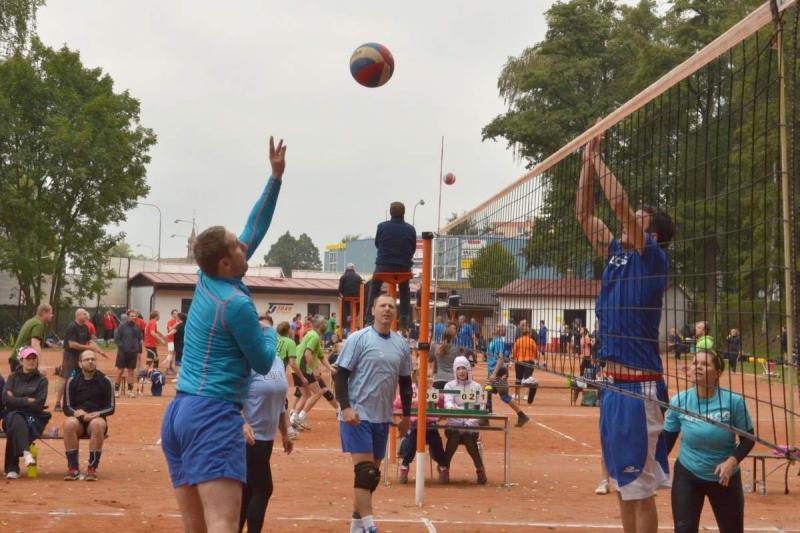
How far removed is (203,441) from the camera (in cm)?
516

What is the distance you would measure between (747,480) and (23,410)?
28.5 feet

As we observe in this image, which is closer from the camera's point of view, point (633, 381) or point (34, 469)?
point (633, 381)

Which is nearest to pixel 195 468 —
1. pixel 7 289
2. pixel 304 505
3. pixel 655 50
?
pixel 304 505

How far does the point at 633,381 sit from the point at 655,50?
48216 millimetres

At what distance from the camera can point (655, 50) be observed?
52.7m

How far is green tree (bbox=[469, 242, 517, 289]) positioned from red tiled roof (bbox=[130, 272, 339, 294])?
57144 mm

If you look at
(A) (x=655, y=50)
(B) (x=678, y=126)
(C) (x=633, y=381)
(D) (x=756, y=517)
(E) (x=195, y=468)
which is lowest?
(D) (x=756, y=517)

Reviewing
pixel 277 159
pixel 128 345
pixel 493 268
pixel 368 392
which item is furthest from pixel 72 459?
pixel 128 345

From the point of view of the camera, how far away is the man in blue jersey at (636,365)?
6668 mm

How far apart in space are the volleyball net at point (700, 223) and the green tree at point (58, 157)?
42096 millimetres

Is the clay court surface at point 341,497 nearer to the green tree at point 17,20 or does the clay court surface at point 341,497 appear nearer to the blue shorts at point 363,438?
the blue shorts at point 363,438

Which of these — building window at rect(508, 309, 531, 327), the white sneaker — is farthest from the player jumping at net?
the white sneaker

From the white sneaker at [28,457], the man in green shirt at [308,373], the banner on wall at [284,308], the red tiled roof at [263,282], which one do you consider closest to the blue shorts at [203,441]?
the white sneaker at [28,457]

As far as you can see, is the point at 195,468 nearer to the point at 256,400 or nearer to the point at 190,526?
the point at 190,526
